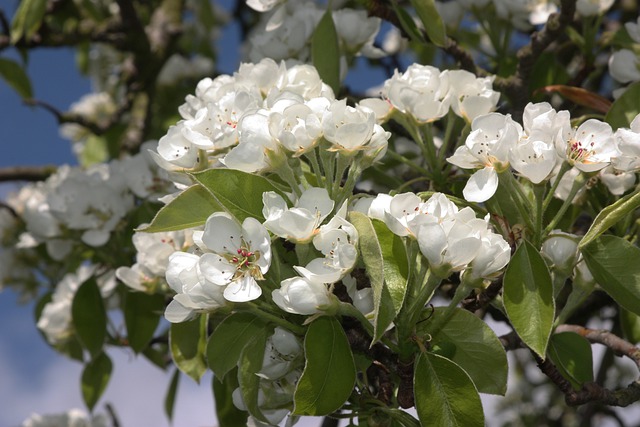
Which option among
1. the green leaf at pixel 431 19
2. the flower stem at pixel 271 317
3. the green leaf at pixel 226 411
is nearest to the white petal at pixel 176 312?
the flower stem at pixel 271 317

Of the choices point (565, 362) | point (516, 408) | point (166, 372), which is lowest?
point (516, 408)

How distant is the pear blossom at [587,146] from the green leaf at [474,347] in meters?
0.32

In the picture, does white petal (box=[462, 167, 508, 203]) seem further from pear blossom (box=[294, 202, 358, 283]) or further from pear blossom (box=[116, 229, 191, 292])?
pear blossom (box=[116, 229, 191, 292])

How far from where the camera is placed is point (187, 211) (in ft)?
4.75

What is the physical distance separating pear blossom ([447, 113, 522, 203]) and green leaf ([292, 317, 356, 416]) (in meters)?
0.32

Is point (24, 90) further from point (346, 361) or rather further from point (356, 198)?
point (346, 361)

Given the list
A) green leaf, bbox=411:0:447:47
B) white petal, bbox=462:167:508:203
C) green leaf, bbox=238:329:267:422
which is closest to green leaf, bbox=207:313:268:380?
green leaf, bbox=238:329:267:422

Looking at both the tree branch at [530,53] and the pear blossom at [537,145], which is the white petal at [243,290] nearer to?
the pear blossom at [537,145]

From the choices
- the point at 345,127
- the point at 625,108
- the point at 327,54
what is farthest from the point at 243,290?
the point at 625,108

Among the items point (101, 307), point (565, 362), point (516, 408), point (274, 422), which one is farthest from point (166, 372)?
point (516, 408)

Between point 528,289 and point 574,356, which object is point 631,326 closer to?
point 574,356

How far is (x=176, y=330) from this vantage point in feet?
6.14

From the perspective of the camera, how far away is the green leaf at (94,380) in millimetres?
2473

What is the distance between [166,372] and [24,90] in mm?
1222
